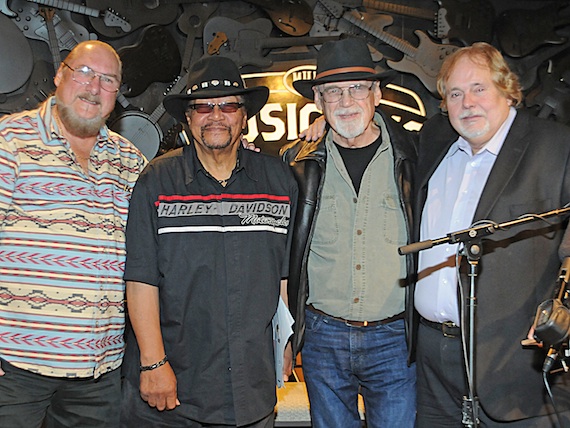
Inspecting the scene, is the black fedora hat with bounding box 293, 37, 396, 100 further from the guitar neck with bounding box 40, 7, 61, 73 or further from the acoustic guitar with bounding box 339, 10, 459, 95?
the guitar neck with bounding box 40, 7, 61, 73

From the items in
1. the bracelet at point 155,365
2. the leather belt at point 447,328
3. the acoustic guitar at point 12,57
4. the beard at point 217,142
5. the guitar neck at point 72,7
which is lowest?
the bracelet at point 155,365

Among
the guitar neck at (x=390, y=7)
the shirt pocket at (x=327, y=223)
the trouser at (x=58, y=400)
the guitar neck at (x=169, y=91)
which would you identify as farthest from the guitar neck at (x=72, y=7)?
the trouser at (x=58, y=400)

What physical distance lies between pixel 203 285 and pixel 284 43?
276cm

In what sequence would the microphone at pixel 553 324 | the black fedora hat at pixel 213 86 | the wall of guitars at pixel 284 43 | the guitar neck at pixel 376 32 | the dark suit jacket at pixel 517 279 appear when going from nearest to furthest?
the microphone at pixel 553 324 → the dark suit jacket at pixel 517 279 → the black fedora hat at pixel 213 86 → the wall of guitars at pixel 284 43 → the guitar neck at pixel 376 32

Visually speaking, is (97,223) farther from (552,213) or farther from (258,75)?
(258,75)

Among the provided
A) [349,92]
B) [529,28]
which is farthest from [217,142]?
[529,28]

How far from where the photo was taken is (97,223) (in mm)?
2369

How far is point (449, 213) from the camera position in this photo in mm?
2389

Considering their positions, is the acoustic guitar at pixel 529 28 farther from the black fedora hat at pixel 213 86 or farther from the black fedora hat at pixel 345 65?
the black fedora hat at pixel 213 86

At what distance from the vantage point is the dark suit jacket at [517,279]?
2191 mm

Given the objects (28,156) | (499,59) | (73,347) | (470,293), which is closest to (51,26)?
(28,156)

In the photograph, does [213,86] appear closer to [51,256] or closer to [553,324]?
[51,256]

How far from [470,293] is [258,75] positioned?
121 inches

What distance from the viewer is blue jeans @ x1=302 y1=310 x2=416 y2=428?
2523mm
